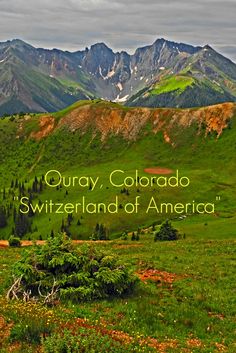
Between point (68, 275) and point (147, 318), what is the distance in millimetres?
5995

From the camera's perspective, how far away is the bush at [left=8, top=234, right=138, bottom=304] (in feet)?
84.6

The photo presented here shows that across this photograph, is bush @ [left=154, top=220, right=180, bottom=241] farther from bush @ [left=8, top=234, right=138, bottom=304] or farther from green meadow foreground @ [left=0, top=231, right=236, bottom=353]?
bush @ [left=8, top=234, right=138, bottom=304]

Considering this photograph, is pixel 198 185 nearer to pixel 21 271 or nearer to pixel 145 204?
pixel 145 204

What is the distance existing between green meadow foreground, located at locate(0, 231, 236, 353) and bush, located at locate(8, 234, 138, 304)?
30.8 inches

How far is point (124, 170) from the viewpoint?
612ft

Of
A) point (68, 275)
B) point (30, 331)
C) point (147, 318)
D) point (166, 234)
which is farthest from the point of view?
point (166, 234)

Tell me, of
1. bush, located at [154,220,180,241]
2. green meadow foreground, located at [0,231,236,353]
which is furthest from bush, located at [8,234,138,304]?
bush, located at [154,220,180,241]

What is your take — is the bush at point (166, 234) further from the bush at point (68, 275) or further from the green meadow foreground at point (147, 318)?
the bush at point (68, 275)

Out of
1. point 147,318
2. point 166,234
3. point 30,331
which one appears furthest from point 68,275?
point 166,234

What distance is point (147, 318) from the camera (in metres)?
23.7

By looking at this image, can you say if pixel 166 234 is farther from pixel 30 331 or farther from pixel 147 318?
pixel 30 331

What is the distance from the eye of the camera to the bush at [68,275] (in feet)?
84.6

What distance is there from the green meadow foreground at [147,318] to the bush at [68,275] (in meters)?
0.78

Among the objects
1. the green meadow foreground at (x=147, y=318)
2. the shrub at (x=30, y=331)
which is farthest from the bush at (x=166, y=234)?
the shrub at (x=30, y=331)
